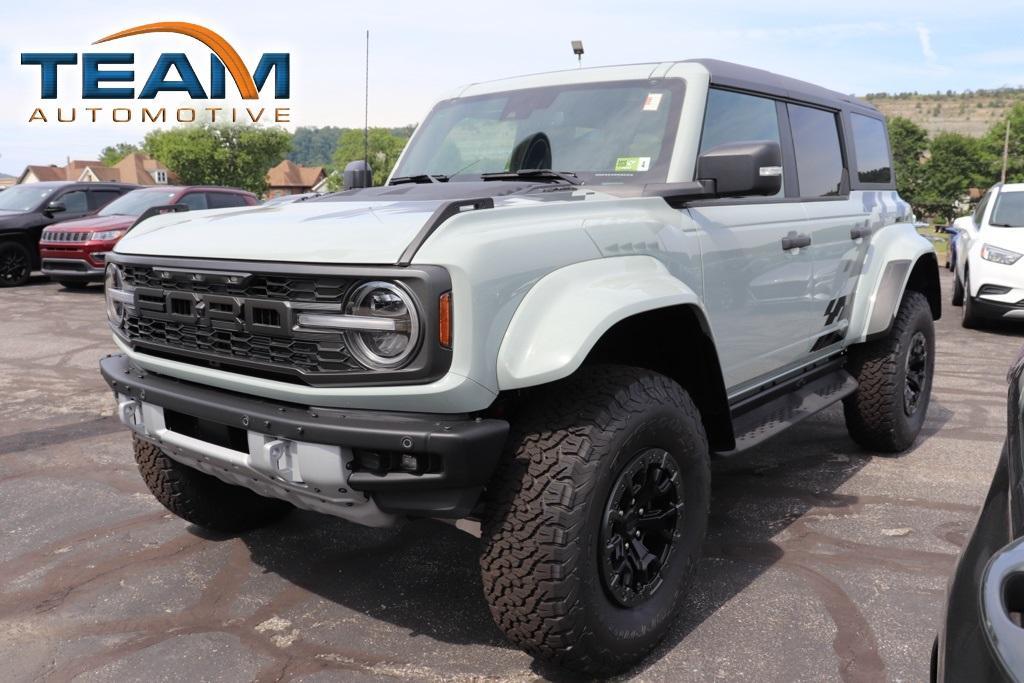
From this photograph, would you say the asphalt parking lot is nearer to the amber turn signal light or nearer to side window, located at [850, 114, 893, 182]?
the amber turn signal light

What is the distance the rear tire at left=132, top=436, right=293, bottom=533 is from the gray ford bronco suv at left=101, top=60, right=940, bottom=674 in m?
0.01

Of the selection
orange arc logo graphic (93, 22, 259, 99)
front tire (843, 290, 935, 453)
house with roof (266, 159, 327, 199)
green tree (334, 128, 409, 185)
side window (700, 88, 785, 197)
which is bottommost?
front tire (843, 290, 935, 453)

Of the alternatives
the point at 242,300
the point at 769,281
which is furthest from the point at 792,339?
the point at 242,300

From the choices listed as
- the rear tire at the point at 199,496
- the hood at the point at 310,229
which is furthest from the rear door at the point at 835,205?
the rear tire at the point at 199,496

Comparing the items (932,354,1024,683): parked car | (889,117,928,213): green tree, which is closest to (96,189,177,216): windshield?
(932,354,1024,683): parked car

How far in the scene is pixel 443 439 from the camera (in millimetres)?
2068

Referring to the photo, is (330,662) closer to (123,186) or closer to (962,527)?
(962,527)

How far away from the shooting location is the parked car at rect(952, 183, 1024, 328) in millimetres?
8656

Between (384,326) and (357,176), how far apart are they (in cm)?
225

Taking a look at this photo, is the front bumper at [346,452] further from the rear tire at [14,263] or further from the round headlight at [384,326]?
the rear tire at [14,263]

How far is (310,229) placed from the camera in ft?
7.78

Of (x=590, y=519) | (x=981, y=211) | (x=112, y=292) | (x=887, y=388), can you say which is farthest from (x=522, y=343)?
(x=981, y=211)

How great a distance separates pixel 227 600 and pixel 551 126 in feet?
7.25

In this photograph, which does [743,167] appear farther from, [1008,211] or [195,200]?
[195,200]
